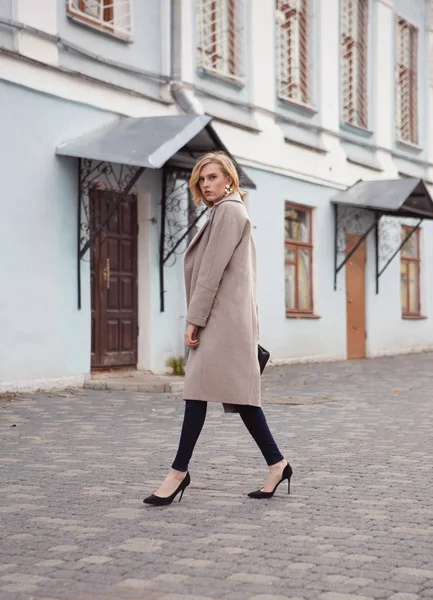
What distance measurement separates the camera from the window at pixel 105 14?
1264 cm

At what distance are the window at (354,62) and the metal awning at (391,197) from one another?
148cm

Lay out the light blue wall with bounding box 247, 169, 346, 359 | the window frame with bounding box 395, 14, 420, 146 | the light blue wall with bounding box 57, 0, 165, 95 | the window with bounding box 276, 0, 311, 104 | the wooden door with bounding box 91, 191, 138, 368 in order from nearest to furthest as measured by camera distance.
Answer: the light blue wall with bounding box 57, 0, 165, 95 < the wooden door with bounding box 91, 191, 138, 368 < the light blue wall with bounding box 247, 169, 346, 359 < the window with bounding box 276, 0, 311, 104 < the window frame with bounding box 395, 14, 420, 146

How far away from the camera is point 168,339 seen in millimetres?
14117

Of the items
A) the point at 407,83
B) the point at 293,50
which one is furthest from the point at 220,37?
the point at 407,83

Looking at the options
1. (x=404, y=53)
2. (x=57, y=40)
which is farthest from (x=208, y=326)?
(x=404, y=53)

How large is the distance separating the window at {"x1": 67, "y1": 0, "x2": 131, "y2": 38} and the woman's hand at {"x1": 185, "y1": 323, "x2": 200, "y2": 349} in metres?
→ 7.85

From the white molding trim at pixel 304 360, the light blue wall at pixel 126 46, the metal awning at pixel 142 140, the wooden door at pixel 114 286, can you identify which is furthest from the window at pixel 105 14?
the white molding trim at pixel 304 360

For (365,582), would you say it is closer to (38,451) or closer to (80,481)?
(80,481)

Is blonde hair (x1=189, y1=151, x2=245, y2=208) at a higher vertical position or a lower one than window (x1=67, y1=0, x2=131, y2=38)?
lower

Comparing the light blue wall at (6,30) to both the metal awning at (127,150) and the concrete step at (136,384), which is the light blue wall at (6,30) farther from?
the concrete step at (136,384)

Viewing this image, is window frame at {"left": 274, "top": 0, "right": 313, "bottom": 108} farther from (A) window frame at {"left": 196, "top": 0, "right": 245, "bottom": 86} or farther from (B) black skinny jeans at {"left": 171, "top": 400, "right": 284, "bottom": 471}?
(B) black skinny jeans at {"left": 171, "top": 400, "right": 284, "bottom": 471}

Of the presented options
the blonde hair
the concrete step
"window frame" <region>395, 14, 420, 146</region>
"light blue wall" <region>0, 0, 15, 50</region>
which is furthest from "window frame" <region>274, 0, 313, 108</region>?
the blonde hair

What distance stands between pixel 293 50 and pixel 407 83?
501cm

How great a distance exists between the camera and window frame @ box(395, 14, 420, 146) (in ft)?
70.6
